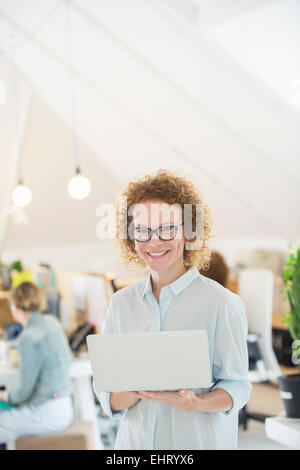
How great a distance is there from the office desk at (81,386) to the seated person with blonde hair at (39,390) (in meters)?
0.30

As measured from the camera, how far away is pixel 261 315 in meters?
3.72

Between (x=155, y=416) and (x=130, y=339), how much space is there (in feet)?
0.76

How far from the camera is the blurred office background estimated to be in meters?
3.47

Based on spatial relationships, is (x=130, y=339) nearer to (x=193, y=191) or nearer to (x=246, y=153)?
(x=193, y=191)

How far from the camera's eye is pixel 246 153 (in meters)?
5.06

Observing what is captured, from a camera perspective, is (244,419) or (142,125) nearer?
(244,419)

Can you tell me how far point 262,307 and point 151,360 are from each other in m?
2.53

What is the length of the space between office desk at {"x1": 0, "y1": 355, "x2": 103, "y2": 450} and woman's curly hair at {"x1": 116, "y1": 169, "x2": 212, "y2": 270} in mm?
1646

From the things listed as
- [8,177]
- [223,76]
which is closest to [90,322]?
[223,76]

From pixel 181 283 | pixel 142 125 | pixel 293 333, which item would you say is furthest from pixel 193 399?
pixel 142 125

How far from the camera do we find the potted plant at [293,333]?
6.84 feet

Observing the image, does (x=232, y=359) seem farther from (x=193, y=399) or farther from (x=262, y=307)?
(x=262, y=307)

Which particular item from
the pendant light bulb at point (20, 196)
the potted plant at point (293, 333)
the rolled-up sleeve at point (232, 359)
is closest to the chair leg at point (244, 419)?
the potted plant at point (293, 333)

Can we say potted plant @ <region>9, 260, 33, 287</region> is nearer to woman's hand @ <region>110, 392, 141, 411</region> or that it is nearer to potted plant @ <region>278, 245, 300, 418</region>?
potted plant @ <region>278, 245, 300, 418</region>
